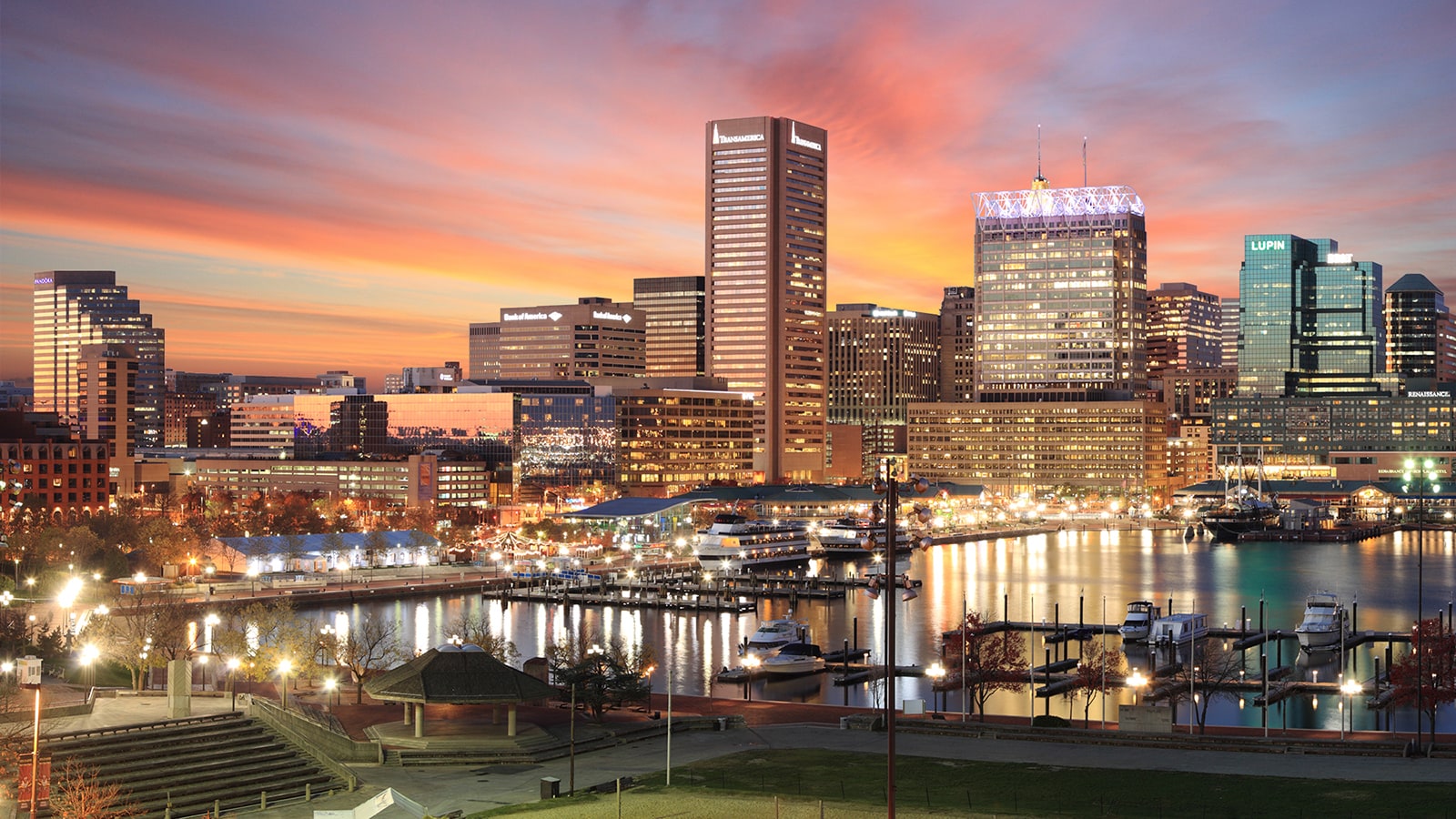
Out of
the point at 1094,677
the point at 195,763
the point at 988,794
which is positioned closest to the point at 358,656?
the point at 195,763

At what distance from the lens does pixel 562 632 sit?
361 ft

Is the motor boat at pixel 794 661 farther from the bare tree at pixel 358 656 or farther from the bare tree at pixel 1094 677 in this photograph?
the bare tree at pixel 358 656

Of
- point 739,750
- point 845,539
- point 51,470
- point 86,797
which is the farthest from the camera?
point 845,539

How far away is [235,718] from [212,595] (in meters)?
70.7

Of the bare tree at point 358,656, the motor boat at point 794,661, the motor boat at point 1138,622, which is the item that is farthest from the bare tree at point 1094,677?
the bare tree at point 358,656

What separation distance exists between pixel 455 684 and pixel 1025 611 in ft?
250

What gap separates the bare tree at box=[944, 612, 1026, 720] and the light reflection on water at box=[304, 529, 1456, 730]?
3.41 ft

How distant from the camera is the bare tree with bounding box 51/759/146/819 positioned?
39344mm

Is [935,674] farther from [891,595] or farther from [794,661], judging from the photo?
[891,595]

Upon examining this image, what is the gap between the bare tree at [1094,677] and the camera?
246 ft

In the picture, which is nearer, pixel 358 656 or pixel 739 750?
pixel 739 750

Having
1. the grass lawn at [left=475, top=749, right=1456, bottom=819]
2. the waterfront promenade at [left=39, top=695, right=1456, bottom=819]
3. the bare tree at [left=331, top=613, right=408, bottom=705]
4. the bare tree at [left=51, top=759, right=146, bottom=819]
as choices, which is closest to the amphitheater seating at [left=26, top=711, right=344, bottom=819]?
the bare tree at [left=51, top=759, right=146, bottom=819]

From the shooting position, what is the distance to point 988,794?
45.8 metres

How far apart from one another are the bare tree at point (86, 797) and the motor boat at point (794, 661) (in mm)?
48630
